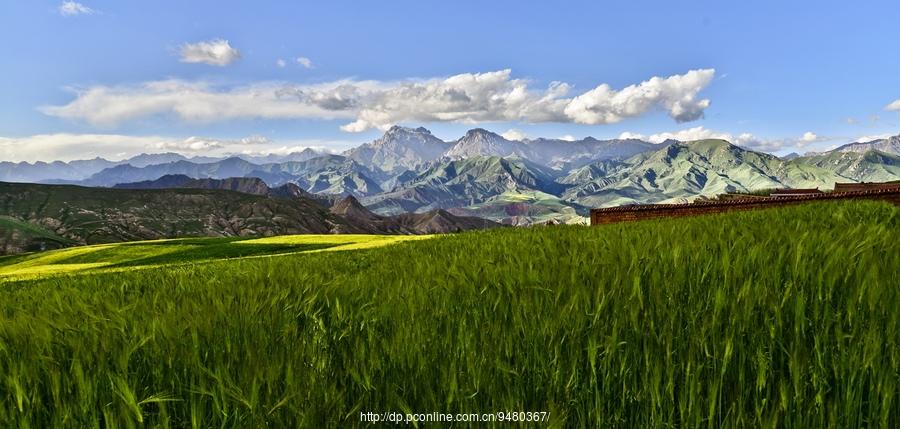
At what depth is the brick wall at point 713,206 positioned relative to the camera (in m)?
24.5

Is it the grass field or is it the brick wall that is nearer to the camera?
the grass field

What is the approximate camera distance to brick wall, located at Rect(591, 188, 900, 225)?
80.4 feet

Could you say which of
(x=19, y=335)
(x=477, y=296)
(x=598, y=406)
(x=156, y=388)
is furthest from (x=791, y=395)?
(x=19, y=335)

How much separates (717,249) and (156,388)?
14.8ft

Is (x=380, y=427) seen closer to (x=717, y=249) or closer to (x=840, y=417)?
(x=840, y=417)

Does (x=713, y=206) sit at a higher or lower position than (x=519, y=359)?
lower

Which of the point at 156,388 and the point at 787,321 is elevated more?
the point at 787,321

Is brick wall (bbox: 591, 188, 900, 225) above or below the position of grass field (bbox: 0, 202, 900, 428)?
below

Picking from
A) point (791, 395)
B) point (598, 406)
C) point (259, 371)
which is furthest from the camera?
point (259, 371)

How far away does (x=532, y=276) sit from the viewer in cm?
343

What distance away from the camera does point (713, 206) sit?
27047mm

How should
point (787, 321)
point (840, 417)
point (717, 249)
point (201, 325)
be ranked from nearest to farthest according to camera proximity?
point (840, 417) < point (787, 321) < point (201, 325) < point (717, 249)

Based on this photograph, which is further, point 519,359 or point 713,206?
point 713,206

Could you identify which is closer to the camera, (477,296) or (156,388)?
(156,388)
